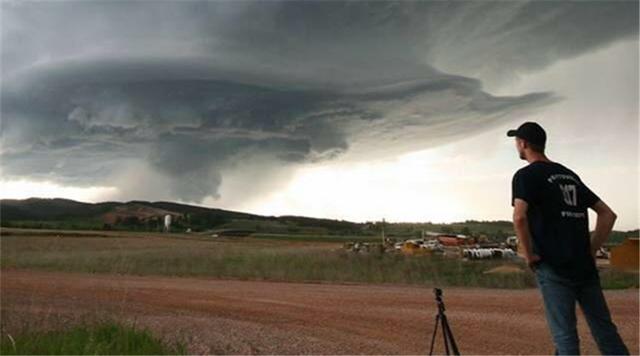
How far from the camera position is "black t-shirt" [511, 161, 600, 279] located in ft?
13.7

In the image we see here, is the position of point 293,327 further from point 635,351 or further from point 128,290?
point 128,290

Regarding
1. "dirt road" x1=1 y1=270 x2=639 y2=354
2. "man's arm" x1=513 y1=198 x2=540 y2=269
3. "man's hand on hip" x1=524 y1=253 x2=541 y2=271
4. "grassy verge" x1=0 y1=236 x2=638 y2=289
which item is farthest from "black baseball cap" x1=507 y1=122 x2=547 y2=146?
"grassy verge" x1=0 y1=236 x2=638 y2=289

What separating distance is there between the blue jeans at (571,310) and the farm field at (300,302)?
19.2 ft

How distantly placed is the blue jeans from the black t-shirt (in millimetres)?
63

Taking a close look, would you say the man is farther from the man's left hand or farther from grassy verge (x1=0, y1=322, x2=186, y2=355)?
grassy verge (x1=0, y1=322, x2=186, y2=355)

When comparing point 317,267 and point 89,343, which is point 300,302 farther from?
point 317,267

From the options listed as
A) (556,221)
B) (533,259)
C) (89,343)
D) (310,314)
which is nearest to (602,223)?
(556,221)

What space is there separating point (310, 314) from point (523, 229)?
33.6 feet

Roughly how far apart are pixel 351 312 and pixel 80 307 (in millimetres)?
5517

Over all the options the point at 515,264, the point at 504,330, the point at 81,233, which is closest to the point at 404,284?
the point at 515,264

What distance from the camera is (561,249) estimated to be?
13.7 feet

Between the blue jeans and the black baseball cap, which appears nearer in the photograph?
the blue jeans

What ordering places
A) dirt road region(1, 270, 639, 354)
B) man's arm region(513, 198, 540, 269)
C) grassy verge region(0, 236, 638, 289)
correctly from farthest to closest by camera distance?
grassy verge region(0, 236, 638, 289)
dirt road region(1, 270, 639, 354)
man's arm region(513, 198, 540, 269)

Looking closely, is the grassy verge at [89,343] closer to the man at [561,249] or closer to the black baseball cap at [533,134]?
the man at [561,249]
